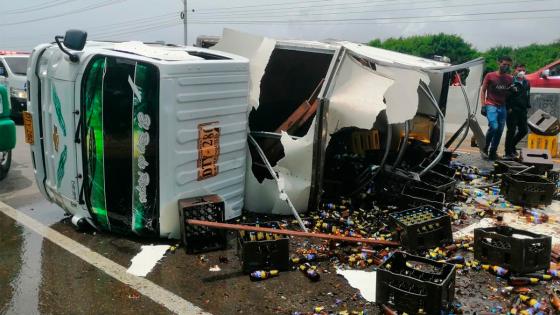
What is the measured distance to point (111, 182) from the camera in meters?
4.82

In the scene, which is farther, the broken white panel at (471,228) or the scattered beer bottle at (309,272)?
the broken white panel at (471,228)

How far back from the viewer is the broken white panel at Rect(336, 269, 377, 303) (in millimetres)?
3963

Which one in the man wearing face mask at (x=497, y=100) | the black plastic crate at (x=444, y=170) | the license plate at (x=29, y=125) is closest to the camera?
the license plate at (x=29, y=125)

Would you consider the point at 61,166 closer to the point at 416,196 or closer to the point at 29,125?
the point at 29,125

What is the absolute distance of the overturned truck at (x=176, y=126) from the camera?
15.0ft

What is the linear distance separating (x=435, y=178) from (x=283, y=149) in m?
2.52

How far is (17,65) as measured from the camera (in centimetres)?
1479

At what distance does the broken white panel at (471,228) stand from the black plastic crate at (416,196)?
1.54 ft

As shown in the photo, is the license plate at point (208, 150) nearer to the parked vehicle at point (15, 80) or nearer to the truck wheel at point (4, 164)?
the truck wheel at point (4, 164)

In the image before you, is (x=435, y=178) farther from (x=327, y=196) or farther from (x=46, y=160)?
(x=46, y=160)

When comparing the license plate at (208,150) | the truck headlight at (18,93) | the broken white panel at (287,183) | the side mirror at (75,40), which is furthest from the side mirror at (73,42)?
the truck headlight at (18,93)

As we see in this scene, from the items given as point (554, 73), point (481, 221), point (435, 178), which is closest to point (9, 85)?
point (435, 178)

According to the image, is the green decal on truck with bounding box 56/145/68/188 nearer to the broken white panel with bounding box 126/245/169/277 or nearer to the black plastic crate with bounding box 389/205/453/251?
the broken white panel with bounding box 126/245/169/277

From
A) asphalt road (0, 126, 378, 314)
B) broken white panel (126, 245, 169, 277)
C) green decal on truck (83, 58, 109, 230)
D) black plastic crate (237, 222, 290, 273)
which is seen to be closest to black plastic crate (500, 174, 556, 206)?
asphalt road (0, 126, 378, 314)
